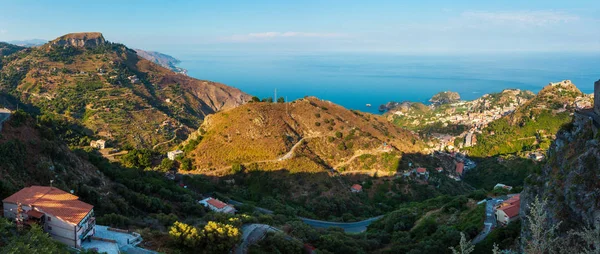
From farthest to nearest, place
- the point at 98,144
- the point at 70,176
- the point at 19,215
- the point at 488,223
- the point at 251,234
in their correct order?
the point at 98,144
the point at 488,223
the point at 70,176
the point at 251,234
the point at 19,215

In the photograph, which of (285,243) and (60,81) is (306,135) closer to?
(285,243)

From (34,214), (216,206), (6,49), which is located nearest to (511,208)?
(216,206)

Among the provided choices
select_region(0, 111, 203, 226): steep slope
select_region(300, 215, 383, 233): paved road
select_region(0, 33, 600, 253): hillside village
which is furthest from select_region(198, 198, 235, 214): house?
select_region(300, 215, 383, 233): paved road

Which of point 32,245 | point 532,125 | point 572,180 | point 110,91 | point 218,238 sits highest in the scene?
point 572,180

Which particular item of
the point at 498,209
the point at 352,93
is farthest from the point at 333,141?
the point at 352,93

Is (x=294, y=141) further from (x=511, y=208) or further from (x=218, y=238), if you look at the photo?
(x=218, y=238)

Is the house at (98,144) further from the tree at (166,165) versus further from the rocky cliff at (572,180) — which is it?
the rocky cliff at (572,180)
